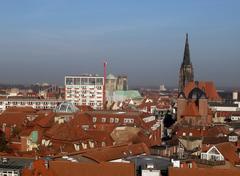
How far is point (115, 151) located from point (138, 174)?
1110cm

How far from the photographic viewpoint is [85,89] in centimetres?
15412

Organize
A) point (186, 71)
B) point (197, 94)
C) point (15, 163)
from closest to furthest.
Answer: point (15, 163)
point (197, 94)
point (186, 71)

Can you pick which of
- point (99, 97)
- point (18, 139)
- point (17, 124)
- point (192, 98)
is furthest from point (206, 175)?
point (99, 97)

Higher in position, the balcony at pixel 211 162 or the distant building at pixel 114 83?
the distant building at pixel 114 83

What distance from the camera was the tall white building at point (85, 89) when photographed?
152875mm

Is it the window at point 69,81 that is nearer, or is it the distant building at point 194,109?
the distant building at point 194,109

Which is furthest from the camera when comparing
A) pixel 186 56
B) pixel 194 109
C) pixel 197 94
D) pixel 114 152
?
pixel 186 56

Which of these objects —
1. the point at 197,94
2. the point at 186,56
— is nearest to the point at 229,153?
the point at 197,94

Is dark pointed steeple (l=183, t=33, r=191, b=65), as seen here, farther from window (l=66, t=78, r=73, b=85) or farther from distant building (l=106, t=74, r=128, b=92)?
distant building (l=106, t=74, r=128, b=92)

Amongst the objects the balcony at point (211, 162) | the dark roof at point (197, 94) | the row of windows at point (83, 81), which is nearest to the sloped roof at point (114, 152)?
the balcony at point (211, 162)

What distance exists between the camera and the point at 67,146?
2388 inches

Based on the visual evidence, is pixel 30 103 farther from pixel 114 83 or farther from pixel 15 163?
pixel 15 163

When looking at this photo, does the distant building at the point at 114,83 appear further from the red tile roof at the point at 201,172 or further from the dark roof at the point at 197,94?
the red tile roof at the point at 201,172

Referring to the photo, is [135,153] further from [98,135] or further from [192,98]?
[192,98]
